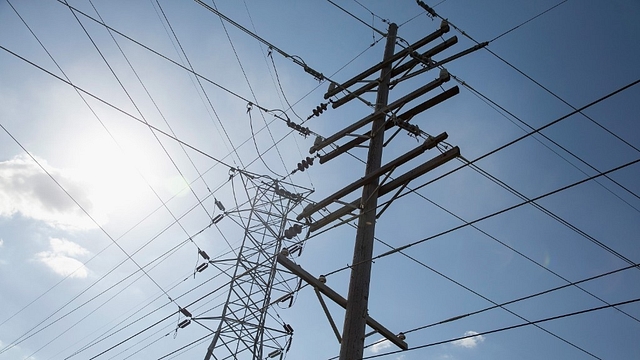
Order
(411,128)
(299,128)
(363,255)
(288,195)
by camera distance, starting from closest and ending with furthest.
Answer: (363,255) → (411,128) → (299,128) → (288,195)

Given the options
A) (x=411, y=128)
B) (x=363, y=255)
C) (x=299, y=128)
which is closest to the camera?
(x=363, y=255)

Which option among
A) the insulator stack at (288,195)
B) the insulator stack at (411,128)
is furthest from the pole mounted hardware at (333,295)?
the insulator stack at (288,195)

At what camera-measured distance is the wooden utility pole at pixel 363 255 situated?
5.94 meters

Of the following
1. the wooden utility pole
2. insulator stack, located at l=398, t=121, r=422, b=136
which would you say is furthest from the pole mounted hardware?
insulator stack, located at l=398, t=121, r=422, b=136

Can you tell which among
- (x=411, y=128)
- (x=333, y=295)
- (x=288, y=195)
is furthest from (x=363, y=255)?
(x=288, y=195)

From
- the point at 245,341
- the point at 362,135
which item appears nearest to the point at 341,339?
the point at 362,135

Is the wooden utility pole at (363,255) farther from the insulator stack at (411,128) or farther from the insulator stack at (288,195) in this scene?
the insulator stack at (288,195)

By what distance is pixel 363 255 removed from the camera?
21.9 feet

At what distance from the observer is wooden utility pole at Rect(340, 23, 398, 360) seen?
234 inches

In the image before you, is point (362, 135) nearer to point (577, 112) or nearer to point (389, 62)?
point (389, 62)

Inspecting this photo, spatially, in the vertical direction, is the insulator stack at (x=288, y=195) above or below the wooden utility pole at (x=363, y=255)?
above

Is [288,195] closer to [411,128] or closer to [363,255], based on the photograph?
[411,128]

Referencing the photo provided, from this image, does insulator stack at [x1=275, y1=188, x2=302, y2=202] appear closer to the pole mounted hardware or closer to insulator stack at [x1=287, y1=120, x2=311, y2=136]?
insulator stack at [x1=287, y1=120, x2=311, y2=136]

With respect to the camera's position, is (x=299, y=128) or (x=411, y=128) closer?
(x=411, y=128)
